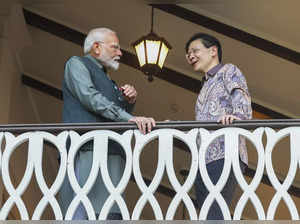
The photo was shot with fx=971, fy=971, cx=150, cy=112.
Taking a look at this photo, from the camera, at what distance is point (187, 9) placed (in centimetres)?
1192

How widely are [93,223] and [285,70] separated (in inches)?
247

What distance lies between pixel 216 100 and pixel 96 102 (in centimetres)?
86

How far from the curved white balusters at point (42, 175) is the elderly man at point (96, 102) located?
12 centimetres

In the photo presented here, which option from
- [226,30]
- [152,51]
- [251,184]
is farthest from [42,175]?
[226,30]

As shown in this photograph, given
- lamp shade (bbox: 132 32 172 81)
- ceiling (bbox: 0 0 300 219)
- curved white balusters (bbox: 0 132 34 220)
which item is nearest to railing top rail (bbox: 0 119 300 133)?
curved white balusters (bbox: 0 132 34 220)

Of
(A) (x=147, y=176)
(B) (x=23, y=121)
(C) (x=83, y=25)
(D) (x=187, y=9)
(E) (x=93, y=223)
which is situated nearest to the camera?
(E) (x=93, y=223)

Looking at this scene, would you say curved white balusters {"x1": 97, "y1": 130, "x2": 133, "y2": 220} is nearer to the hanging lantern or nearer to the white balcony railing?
the white balcony railing

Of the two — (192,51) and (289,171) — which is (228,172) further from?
(192,51)

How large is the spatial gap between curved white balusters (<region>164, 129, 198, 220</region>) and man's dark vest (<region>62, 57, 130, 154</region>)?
415 mm

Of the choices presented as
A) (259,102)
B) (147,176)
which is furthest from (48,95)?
(259,102)

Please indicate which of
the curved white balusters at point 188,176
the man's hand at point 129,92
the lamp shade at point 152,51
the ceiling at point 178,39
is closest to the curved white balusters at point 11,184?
the man's hand at point 129,92

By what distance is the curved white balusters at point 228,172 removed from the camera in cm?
664

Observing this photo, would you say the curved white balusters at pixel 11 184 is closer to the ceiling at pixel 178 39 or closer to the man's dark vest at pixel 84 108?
the man's dark vest at pixel 84 108

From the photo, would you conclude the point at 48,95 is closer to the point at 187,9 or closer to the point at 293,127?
the point at 187,9
